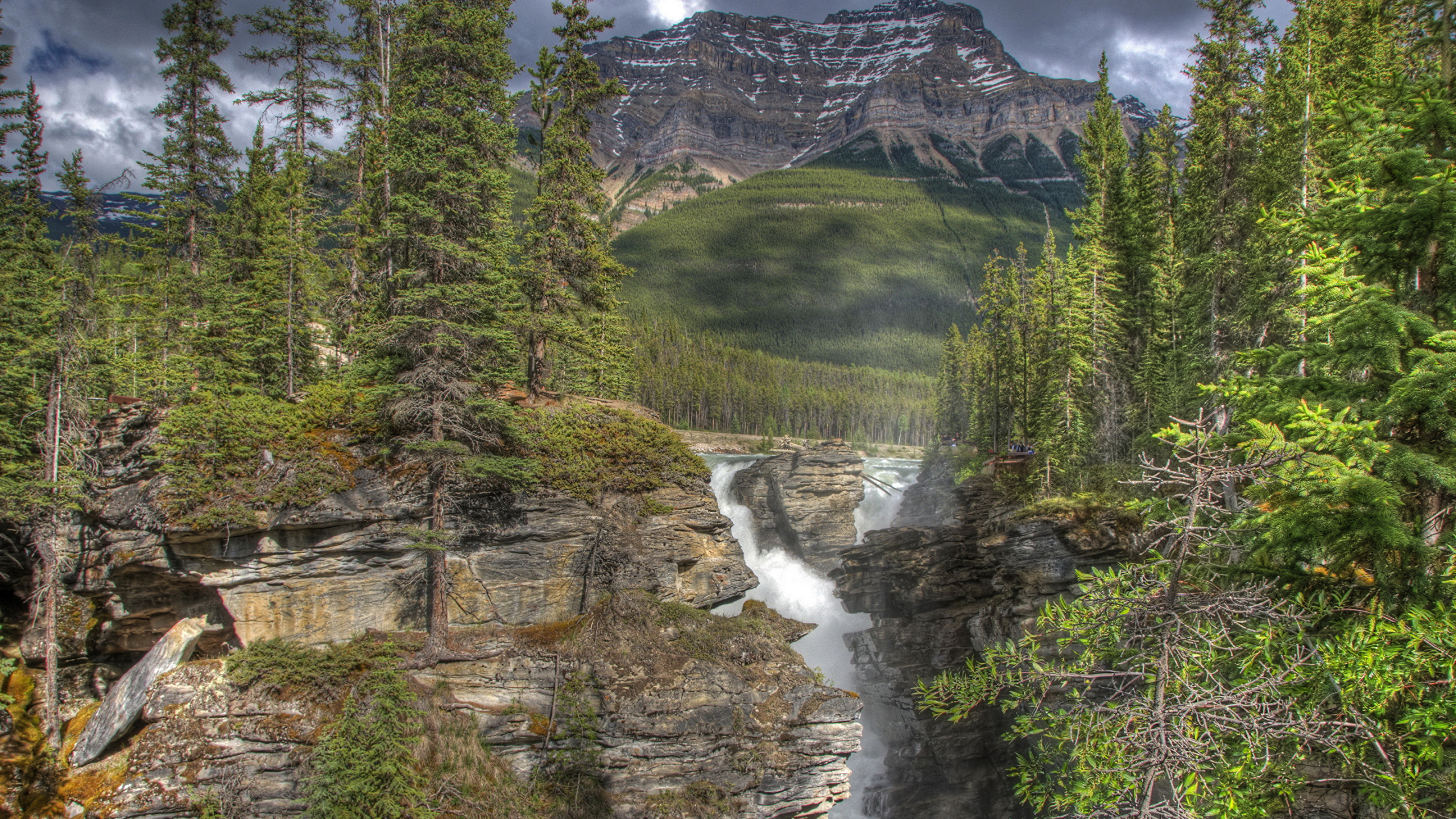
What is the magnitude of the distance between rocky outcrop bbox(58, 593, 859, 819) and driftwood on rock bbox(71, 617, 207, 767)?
399 mm

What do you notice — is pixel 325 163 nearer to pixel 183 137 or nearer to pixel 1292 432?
pixel 183 137

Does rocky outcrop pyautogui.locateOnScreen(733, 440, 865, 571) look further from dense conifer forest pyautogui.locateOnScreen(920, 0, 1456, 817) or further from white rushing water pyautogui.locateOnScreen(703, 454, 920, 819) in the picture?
dense conifer forest pyautogui.locateOnScreen(920, 0, 1456, 817)

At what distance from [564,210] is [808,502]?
25099 mm

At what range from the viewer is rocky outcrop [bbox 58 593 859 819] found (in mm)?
13289

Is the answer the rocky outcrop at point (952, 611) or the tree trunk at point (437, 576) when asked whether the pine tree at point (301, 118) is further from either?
the rocky outcrop at point (952, 611)

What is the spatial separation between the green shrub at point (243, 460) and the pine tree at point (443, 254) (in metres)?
2.21

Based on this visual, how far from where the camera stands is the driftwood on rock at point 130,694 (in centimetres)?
1421

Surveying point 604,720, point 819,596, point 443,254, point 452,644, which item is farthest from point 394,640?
point 819,596

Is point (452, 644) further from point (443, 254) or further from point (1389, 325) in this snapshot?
point (1389, 325)

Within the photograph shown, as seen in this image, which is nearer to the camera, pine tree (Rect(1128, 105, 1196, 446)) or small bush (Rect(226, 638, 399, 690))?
small bush (Rect(226, 638, 399, 690))

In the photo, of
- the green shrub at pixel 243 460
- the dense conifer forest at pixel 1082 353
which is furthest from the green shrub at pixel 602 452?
the green shrub at pixel 243 460

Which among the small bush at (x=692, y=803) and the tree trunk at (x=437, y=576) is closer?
the small bush at (x=692, y=803)

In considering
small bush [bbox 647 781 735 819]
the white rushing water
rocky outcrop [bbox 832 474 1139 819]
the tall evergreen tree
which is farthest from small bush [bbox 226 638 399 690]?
the tall evergreen tree

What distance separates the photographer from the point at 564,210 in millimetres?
20703
